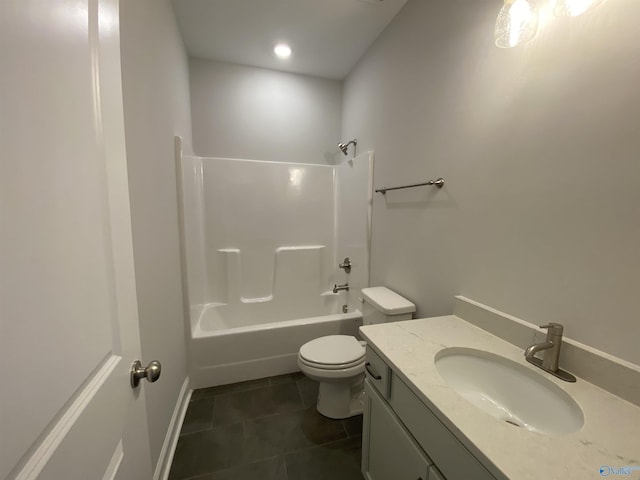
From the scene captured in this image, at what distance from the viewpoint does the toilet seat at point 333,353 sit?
1493 millimetres

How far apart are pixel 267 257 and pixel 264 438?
150 centimetres

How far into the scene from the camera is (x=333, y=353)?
5.19ft

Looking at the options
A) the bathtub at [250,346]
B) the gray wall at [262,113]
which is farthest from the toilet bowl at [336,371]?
the gray wall at [262,113]

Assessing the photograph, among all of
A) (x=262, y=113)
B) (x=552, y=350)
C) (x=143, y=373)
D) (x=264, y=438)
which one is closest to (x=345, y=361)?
(x=264, y=438)

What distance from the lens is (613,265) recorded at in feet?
2.41

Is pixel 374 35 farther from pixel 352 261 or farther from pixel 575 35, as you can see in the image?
pixel 352 261

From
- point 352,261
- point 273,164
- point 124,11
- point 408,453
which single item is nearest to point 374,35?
point 273,164

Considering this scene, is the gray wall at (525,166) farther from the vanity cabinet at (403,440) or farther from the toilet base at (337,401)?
the toilet base at (337,401)

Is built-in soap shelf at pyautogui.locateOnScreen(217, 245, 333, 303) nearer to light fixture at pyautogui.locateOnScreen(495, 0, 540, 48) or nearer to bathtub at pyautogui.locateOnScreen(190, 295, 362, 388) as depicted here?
bathtub at pyautogui.locateOnScreen(190, 295, 362, 388)

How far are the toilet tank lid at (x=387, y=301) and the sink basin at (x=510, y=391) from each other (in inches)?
20.3

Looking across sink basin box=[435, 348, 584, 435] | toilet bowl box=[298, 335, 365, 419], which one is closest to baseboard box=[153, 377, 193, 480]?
toilet bowl box=[298, 335, 365, 419]

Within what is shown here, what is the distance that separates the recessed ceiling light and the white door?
5.94 ft

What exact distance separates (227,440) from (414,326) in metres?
1.28

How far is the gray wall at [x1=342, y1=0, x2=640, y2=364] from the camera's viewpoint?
0.72m
